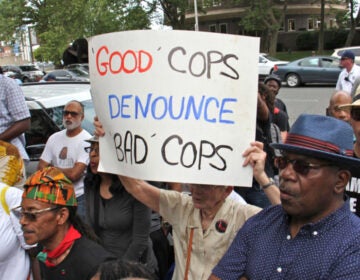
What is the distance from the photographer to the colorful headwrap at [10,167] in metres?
3.09

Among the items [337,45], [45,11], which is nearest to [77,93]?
[45,11]

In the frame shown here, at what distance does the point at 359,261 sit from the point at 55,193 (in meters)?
1.69

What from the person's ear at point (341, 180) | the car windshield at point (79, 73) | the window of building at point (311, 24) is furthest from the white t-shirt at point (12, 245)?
the window of building at point (311, 24)

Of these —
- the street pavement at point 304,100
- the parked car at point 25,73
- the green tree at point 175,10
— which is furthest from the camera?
the green tree at point 175,10

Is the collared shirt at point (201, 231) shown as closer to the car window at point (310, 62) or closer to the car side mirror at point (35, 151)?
the car side mirror at point (35, 151)

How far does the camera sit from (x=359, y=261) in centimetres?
160

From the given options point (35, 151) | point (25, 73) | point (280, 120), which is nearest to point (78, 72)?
point (25, 73)

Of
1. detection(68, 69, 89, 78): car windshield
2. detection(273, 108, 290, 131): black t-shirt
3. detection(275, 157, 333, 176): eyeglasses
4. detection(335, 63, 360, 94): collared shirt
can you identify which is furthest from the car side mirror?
detection(68, 69, 89, 78): car windshield

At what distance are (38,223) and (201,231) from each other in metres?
0.94

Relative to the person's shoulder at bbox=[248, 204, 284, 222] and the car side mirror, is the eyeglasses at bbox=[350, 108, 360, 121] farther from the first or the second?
the car side mirror

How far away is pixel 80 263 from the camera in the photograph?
2410 millimetres

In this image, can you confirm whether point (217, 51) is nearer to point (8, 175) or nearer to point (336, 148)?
point (336, 148)

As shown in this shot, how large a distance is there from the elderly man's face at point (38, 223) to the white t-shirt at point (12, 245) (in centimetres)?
20

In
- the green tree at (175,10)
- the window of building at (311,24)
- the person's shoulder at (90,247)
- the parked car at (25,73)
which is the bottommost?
A: the parked car at (25,73)
